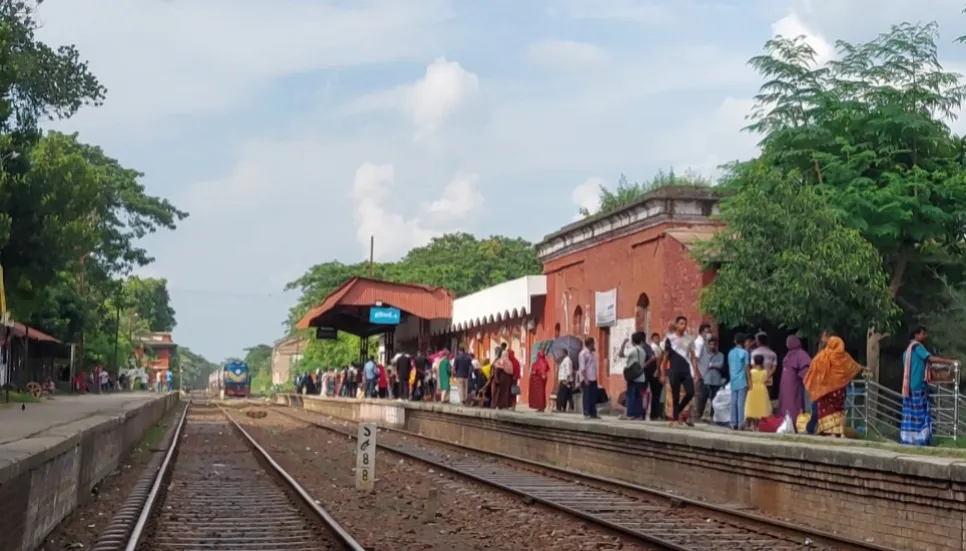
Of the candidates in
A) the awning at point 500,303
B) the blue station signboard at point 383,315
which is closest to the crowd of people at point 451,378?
the blue station signboard at point 383,315

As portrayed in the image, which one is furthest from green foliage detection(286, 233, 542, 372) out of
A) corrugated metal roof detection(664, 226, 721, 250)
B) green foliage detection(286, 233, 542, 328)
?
corrugated metal roof detection(664, 226, 721, 250)

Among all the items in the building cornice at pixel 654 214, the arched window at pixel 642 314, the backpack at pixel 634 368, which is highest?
the building cornice at pixel 654 214

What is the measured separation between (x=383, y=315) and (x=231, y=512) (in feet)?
103

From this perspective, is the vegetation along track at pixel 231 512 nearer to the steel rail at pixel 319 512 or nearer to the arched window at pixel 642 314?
the steel rail at pixel 319 512

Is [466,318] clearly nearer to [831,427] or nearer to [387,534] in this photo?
[831,427]

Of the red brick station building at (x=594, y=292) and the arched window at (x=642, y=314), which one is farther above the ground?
the red brick station building at (x=594, y=292)

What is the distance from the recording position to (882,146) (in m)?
27.0

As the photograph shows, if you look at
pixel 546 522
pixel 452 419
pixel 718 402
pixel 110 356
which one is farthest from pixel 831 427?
pixel 110 356

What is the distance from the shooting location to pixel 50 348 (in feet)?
179

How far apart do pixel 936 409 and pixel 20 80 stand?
25.2 meters

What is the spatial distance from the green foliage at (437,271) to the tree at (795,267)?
191 feet

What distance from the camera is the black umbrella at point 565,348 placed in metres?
26.6

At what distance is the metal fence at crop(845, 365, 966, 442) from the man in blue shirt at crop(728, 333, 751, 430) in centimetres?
323

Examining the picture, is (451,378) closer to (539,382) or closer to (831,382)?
(539,382)
